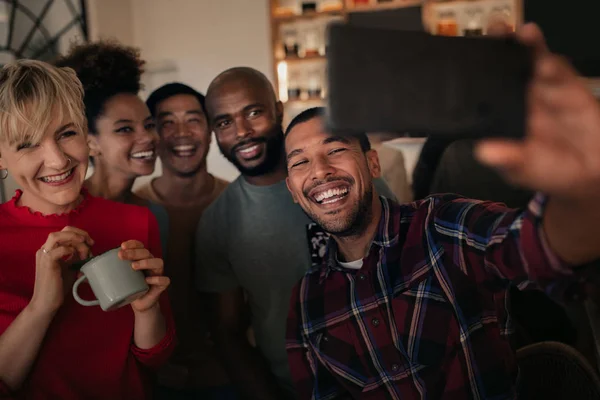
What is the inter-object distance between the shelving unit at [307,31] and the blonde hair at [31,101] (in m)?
1.84

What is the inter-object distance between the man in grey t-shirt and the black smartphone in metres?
0.68

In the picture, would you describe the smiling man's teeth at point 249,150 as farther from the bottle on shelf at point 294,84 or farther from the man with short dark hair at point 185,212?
the bottle on shelf at point 294,84

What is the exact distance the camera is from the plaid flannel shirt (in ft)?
2.48

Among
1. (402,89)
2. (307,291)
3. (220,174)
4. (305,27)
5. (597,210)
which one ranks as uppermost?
(305,27)

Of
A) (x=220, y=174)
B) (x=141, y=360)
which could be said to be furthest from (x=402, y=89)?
(x=220, y=174)

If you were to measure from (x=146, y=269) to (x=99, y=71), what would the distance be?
0.54m

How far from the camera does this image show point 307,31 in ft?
9.57

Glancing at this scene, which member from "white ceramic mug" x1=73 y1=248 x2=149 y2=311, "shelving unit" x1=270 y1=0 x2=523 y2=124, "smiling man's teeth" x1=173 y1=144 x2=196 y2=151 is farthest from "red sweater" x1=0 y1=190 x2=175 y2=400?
"shelving unit" x1=270 y1=0 x2=523 y2=124

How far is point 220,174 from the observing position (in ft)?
4.74

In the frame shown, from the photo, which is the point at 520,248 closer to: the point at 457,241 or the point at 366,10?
the point at 457,241

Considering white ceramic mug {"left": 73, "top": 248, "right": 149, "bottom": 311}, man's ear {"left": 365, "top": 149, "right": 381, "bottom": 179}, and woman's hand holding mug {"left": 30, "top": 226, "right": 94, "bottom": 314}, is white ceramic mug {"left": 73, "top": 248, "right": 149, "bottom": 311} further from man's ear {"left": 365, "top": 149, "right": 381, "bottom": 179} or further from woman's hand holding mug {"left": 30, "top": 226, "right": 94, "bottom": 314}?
man's ear {"left": 365, "top": 149, "right": 381, "bottom": 179}

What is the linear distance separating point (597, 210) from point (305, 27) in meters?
2.72

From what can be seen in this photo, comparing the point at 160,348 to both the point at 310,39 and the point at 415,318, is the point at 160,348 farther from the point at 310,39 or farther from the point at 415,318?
the point at 310,39

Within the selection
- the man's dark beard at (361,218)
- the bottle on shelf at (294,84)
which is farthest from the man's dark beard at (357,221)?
the bottle on shelf at (294,84)
